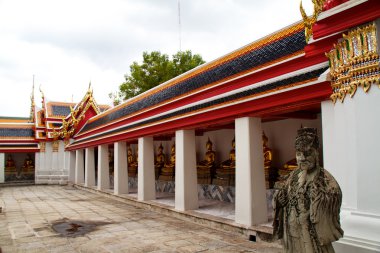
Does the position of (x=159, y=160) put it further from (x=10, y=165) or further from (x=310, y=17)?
(x=10, y=165)

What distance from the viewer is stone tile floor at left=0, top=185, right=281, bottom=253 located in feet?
18.0

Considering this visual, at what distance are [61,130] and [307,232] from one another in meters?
20.8

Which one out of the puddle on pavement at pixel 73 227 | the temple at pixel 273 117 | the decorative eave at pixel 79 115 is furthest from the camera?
the decorative eave at pixel 79 115

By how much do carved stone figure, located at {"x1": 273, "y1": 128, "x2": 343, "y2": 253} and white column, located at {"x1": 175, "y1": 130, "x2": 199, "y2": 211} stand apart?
Result: 5277 mm

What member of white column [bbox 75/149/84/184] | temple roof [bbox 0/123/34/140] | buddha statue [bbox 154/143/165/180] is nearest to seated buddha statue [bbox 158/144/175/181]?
buddha statue [bbox 154/143/165/180]

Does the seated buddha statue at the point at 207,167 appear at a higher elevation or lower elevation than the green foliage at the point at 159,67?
lower

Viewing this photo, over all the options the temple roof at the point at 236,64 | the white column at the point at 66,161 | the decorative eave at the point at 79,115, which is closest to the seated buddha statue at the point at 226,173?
the temple roof at the point at 236,64

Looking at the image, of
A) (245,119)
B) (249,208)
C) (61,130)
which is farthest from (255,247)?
(61,130)

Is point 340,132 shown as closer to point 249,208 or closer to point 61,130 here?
point 249,208

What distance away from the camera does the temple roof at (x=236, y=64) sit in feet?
17.6

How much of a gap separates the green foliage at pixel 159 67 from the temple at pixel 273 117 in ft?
40.8

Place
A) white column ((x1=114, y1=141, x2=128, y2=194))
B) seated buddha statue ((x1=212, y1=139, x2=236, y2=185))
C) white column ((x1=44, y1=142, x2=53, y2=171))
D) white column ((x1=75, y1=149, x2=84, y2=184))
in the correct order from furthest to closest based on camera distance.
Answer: white column ((x1=44, y1=142, x2=53, y2=171))
white column ((x1=75, y1=149, x2=84, y2=184))
white column ((x1=114, y1=141, x2=128, y2=194))
seated buddha statue ((x1=212, y1=139, x2=236, y2=185))

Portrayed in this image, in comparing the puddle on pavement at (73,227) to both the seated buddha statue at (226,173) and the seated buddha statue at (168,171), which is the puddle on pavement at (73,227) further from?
the seated buddha statue at (168,171)

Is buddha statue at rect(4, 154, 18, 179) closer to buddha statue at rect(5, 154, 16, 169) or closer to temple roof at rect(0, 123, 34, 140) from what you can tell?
buddha statue at rect(5, 154, 16, 169)
